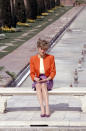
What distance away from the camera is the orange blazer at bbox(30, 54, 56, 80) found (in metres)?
9.95

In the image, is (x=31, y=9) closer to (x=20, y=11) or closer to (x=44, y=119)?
(x=20, y=11)

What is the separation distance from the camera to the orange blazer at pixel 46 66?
392 inches

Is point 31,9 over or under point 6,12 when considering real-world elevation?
under

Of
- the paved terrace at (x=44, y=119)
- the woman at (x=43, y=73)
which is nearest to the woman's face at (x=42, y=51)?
the woman at (x=43, y=73)

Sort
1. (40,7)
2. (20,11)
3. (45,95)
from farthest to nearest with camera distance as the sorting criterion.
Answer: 1. (40,7)
2. (20,11)
3. (45,95)

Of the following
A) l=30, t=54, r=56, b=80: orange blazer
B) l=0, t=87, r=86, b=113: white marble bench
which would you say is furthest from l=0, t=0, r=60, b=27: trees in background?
l=30, t=54, r=56, b=80: orange blazer

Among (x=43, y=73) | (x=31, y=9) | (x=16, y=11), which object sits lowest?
(x=31, y=9)

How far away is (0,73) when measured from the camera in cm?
1703

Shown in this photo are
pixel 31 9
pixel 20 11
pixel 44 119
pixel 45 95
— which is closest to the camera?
pixel 44 119

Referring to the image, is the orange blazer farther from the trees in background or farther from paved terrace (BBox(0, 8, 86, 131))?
the trees in background

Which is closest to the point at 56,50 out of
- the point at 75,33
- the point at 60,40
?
the point at 60,40

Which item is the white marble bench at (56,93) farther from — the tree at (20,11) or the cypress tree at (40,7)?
the cypress tree at (40,7)

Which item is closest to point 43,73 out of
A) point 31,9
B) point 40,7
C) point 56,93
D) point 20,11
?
point 56,93

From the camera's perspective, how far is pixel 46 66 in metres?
9.96
